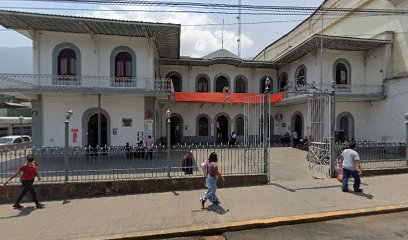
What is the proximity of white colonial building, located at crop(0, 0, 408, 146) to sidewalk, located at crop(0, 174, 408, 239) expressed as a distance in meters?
4.45

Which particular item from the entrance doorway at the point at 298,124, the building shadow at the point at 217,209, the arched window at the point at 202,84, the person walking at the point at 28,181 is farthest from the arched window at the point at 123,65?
the entrance doorway at the point at 298,124

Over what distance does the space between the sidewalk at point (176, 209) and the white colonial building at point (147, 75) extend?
→ 14.6 feet

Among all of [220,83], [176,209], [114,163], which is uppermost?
[220,83]

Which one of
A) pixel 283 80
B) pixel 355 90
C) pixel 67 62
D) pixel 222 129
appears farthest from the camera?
pixel 222 129

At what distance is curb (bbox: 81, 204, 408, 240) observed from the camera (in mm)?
5156

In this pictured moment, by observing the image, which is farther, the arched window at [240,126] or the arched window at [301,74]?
the arched window at [240,126]

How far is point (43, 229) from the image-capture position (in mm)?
5473

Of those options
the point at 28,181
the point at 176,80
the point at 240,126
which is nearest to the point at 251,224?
the point at 28,181

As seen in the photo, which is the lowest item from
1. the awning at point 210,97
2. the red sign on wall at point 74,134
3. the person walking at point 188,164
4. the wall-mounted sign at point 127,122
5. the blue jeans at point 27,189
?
the blue jeans at point 27,189

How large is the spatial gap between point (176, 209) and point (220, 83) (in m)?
17.3

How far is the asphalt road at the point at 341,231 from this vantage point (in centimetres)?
503

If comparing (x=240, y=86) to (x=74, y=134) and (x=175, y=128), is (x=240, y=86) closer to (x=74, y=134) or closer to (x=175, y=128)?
(x=175, y=128)

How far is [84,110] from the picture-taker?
1402cm

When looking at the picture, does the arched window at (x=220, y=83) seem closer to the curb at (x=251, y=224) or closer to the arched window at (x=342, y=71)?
the arched window at (x=342, y=71)
